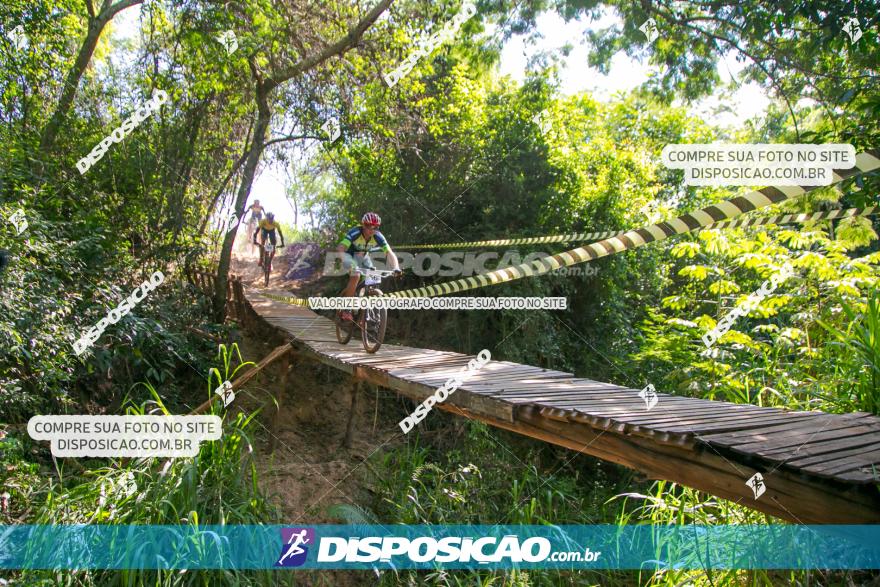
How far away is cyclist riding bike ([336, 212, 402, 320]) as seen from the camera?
5805 mm

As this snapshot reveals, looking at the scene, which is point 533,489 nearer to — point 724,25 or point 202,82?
point 724,25

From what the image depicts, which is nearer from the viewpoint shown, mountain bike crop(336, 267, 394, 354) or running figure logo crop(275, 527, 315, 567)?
running figure logo crop(275, 527, 315, 567)

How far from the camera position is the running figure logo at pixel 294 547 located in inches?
183

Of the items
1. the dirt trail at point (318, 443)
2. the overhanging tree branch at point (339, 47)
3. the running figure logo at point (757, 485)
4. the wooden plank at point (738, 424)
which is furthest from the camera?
the overhanging tree branch at point (339, 47)

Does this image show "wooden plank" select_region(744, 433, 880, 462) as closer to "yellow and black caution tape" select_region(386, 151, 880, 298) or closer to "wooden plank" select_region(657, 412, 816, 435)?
"wooden plank" select_region(657, 412, 816, 435)

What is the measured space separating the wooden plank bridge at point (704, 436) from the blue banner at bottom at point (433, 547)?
16 cm

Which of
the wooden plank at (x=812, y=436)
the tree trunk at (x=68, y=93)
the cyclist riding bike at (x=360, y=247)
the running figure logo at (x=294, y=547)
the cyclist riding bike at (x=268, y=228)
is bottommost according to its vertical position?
the running figure logo at (x=294, y=547)

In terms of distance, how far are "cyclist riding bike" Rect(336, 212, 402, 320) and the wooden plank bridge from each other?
1233mm

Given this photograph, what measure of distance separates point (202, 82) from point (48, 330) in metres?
4.42

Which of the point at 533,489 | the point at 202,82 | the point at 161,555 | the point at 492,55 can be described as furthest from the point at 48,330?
the point at 492,55

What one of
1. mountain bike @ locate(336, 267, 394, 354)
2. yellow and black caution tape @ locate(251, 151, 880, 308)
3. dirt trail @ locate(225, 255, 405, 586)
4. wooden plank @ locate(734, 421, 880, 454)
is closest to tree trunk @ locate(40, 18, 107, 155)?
dirt trail @ locate(225, 255, 405, 586)

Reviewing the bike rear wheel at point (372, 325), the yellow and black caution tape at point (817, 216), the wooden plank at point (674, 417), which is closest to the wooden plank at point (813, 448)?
the wooden plank at point (674, 417)

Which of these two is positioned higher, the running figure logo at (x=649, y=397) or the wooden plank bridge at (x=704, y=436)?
the running figure logo at (x=649, y=397)

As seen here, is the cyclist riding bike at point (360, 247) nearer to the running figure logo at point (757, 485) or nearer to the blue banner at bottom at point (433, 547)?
the blue banner at bottom at point (433, 547)
